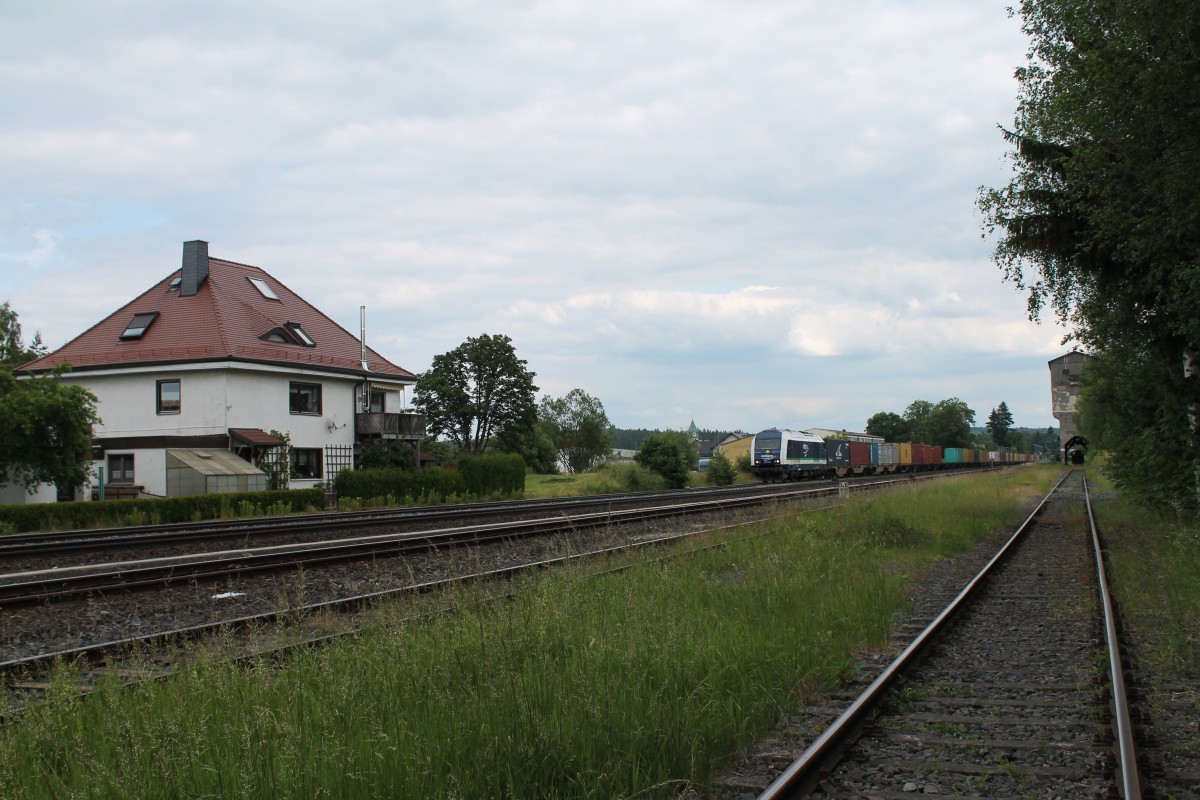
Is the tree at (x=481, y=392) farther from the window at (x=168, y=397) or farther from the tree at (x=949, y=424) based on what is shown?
the tree at (x=949, y=424)

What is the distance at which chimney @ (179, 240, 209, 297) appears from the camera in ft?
140

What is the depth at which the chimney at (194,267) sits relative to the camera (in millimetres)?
42531

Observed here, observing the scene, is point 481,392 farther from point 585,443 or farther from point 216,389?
point 216,389

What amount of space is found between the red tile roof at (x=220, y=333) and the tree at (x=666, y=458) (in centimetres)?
1392

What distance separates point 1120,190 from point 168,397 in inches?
1384

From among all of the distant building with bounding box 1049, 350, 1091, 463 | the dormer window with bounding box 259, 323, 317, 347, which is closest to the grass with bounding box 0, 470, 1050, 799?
the dormer window with bounding box 259, 323, 317, 347

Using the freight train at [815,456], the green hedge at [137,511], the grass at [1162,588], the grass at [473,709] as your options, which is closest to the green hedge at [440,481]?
the green hedge at [137,511]

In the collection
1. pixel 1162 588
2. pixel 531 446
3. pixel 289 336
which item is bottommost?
pixel 1162 588

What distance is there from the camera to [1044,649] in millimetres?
8195

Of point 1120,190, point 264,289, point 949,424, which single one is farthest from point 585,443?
point 949,424

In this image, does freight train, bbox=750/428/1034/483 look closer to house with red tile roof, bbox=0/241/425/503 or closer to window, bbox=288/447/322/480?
house with red tile roof, bbox=0/241/425/503

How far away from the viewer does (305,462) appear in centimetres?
3953

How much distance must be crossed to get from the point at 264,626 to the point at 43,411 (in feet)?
74.1

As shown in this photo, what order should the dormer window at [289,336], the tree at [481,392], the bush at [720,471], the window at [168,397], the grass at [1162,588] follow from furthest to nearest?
the tree at [481,392]
the bush at [720,471]
the dormer window at [289,336]
the window at [168,397]
the grass at [1162,588]
